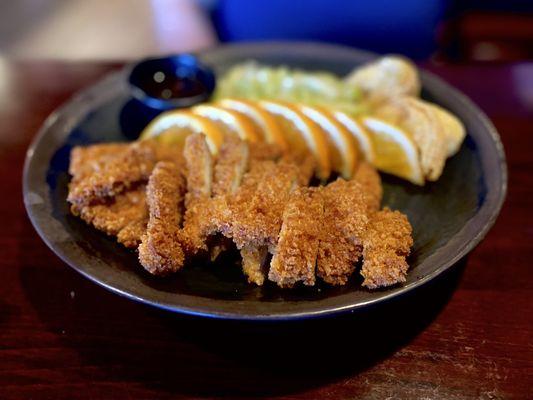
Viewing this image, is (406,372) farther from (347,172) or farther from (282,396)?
(347,172)

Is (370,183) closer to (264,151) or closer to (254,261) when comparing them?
(264,151)

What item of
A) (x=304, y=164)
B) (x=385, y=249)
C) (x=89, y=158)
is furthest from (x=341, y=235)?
(x=89, y=158)

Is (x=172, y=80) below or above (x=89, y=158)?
above

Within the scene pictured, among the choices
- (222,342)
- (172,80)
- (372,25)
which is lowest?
(222,342)

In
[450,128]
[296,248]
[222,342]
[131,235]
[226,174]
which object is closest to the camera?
[296,248]

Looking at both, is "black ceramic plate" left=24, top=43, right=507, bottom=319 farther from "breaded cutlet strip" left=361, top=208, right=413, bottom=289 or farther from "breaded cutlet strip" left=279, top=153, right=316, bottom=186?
"breaded cutlet strip" left=279, top=153, right=316, bottom=186

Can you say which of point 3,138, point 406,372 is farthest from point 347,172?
point 3,138
